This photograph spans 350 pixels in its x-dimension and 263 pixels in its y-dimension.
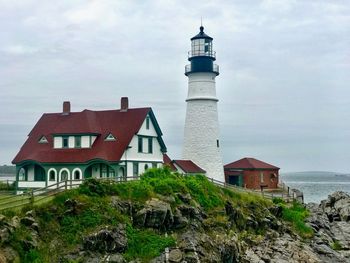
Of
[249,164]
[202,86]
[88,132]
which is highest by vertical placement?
[202,86]

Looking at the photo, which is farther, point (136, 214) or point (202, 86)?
point (202, 86)

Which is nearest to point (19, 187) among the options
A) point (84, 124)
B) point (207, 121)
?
point (84, 124)

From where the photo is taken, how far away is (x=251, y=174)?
48.2 m

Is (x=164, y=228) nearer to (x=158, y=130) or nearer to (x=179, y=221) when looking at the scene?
(x=179, y=221)

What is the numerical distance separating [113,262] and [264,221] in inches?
488

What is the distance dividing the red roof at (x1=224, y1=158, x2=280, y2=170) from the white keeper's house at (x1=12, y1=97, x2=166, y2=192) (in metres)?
12.6

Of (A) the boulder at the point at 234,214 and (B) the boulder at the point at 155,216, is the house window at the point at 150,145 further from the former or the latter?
(B) the boulder at the point at 155,216

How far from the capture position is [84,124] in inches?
1420

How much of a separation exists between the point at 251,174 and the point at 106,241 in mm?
29028

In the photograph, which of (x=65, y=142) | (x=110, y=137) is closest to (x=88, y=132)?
(x=110, y=137)

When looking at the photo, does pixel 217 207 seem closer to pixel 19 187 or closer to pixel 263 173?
pixel 19 187

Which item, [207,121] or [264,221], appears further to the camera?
[207,121]

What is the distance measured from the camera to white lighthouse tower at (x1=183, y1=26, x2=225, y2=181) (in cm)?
4116

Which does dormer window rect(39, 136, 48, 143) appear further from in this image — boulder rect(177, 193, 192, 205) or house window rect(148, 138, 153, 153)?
boulder rect(177, 193, 192, 205)
